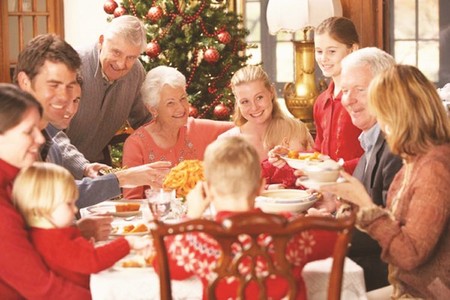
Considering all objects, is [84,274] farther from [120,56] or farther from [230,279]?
[120,56]

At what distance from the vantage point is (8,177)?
2.40 metres

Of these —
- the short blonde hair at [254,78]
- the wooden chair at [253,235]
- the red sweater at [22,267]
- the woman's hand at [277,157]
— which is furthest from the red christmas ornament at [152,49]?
the wooden chair at [253,235]

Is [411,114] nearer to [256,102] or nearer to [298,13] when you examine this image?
[256,102]

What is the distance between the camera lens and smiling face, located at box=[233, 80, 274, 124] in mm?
4012

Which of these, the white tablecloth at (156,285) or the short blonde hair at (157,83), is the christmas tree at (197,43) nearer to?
the short blonde hair at (157,83)

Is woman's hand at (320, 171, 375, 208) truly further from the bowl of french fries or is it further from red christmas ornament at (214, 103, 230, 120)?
red christmas ornament at (214, 103, 230, 120)

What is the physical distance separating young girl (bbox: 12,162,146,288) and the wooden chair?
0.95ft

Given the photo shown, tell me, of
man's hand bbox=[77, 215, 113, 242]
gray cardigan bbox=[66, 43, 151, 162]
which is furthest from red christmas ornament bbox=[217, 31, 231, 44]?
man's hand bbox=[77, 215, 113, 242]

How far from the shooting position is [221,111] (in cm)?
570

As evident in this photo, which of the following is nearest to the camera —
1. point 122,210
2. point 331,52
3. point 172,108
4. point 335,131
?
point 122,210

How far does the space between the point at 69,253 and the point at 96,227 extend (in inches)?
14.8

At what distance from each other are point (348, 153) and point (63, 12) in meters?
3.96

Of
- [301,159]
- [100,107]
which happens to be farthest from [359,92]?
[100,107]

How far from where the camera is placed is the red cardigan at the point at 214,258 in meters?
2.14
